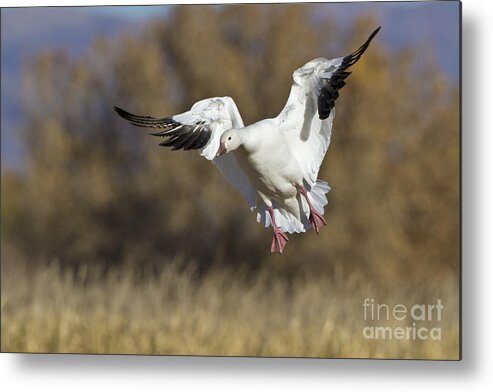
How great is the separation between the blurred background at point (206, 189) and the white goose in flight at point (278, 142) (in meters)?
0.06

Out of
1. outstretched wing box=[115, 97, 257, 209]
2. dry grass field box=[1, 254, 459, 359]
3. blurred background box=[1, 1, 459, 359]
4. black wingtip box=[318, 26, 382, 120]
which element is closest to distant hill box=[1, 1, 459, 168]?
blurred background box=[1, 1, 459, 359]

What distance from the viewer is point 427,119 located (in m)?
4.30

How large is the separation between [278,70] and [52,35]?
0.88 m

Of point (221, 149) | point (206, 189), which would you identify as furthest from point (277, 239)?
point (221, 149)

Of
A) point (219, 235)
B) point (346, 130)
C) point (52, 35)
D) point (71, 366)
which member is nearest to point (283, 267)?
point (219, 235)

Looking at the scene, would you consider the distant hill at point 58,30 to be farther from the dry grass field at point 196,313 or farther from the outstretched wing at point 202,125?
the dry grass field at point 196,313

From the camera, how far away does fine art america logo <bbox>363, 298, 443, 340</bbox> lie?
14.0 ft

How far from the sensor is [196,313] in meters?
4.46

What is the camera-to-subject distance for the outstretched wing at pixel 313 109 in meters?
4.05

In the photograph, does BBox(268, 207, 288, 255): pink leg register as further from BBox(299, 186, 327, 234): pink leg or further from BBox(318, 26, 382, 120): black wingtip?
BBox(318, 26, 382, 120): black wingtip

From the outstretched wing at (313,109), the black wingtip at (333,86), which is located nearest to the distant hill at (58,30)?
the outstretched wing at (313,109)

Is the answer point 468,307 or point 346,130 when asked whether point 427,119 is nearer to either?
point 346,130

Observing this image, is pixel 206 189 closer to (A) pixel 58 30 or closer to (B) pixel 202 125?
(B) pixel 202 125

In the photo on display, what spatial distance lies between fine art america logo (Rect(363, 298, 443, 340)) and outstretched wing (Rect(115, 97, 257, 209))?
0.63 meters
